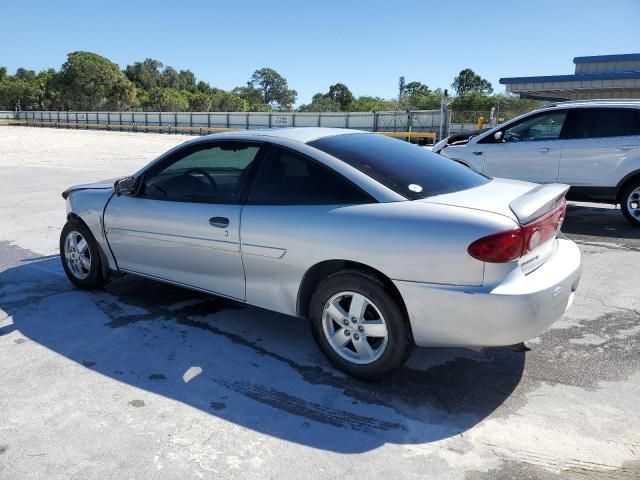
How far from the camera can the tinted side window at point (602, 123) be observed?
24.3ft

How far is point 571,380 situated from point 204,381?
2.31 m

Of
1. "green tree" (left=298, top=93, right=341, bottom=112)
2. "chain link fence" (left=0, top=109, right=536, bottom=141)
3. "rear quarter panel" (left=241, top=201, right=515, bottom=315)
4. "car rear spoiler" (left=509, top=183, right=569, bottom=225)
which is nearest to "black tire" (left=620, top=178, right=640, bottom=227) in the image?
"car rear spoiler" (left=509, top=183, right=569, bottom=225)

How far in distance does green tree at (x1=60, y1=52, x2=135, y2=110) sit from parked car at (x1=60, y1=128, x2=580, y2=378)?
3370 inches

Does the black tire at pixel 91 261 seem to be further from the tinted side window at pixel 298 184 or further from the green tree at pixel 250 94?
the green tree at pixel 250 94

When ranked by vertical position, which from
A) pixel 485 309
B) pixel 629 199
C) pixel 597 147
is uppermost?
pixel 597 147

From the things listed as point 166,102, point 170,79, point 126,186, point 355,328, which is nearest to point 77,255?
point 126,186

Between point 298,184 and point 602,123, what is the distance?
5936mm

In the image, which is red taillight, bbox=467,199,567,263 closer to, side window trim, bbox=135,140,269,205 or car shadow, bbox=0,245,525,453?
car shadow, bbox=0,245,525,453

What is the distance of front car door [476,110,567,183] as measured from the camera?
7930 mm

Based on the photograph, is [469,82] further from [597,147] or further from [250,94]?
[597,147]

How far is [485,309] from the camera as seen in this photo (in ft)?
9.41

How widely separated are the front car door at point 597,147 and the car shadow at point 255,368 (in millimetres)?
4862

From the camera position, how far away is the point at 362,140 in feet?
13.1

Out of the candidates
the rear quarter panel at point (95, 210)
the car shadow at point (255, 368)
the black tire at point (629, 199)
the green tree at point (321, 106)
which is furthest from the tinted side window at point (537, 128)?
the green tree at point (321, 106)
